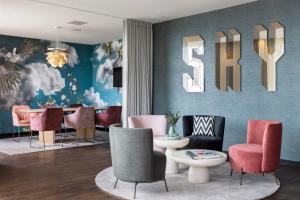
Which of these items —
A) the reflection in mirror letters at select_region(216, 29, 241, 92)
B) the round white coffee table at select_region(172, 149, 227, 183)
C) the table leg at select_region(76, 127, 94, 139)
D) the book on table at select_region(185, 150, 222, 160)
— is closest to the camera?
the round white coffee table at select_region(172, 149, 227, 183)

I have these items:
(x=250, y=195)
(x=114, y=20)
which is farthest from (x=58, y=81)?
(x=250, y=195)

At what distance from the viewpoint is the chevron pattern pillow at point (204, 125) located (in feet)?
19.9

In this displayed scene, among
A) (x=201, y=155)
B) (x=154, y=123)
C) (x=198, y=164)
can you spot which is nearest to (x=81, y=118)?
(x=154, y=123)

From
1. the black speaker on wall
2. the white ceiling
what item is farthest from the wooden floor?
the black speaker on wall

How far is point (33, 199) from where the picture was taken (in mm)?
3838

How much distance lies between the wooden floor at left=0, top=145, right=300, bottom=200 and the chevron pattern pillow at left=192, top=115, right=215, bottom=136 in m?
1.37

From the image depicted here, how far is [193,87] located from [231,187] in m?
3.16

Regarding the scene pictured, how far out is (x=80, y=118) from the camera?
798 cm

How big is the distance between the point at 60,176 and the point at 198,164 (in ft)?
6.87

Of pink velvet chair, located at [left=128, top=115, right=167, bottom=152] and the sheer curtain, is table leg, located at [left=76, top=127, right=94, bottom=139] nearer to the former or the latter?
the sheer curtain

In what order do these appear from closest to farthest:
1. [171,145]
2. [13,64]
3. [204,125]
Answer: [171,145]
[204,125]
[13,64]

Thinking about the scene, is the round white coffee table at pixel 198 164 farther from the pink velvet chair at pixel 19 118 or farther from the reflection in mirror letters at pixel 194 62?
the pink velvet chair at pixel 19 118

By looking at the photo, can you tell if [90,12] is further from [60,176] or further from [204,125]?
[60,176]

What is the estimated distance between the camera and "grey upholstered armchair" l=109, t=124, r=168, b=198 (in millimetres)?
3770
